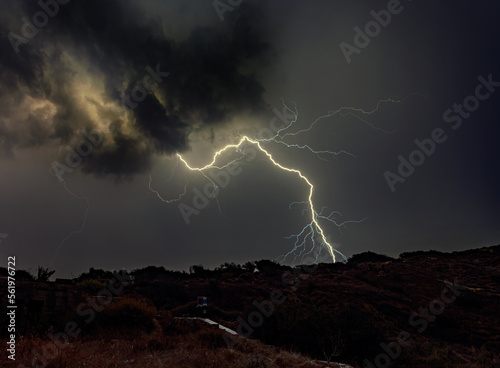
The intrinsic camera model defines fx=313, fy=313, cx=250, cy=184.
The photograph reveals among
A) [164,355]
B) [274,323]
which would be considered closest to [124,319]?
[164,355]

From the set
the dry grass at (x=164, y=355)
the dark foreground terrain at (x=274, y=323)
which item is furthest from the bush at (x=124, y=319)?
the dry grass at (x=164, y=355)

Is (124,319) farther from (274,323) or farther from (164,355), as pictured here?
(274,323)

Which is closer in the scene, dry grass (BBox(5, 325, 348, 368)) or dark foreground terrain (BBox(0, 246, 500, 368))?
dry grass (BBox(5, 325, 348, 368))

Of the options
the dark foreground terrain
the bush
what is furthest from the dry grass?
the bush

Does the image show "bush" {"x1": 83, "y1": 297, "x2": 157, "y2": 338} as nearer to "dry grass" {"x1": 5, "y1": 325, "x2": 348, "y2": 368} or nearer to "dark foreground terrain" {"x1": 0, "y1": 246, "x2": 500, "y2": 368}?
"dark foreground terrain" {"x1": 0, "y1": 246, "x2": 500, "y2": 368}

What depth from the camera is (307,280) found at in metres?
31.3

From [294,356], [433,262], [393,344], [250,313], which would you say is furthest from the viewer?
[433,262]

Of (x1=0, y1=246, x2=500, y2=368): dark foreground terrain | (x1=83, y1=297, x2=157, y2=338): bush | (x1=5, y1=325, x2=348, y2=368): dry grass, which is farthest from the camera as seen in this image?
(x1=83, y1=297, x2=157, y2=338): bush

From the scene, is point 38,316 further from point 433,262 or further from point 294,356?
point 433,262

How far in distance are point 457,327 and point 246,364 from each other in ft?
60.3

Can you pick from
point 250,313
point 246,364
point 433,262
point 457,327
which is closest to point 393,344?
point 250,313

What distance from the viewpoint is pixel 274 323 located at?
14.0m

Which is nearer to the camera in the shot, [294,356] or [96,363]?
[96,363]

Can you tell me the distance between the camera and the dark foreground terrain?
8.89 metres
